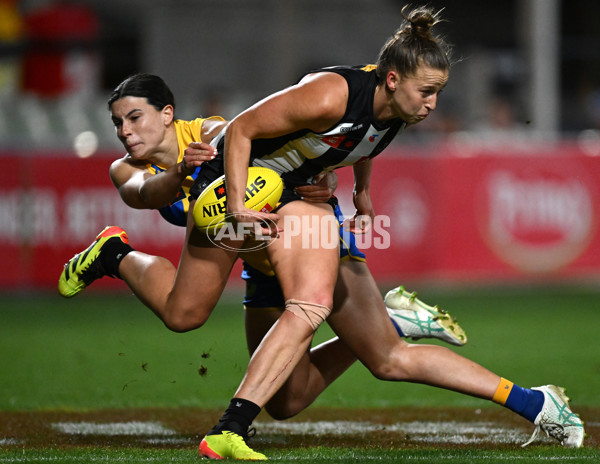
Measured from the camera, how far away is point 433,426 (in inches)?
213

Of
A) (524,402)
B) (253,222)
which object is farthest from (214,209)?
(524,402)

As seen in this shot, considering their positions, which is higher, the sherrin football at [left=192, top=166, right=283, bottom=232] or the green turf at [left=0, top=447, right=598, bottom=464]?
the sherrin football at [left=192, top=166, right=283, bottom=232]

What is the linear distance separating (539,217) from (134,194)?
8.47m

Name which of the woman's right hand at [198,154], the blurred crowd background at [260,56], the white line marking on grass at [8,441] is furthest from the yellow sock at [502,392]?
the blurred crowd background at [260,56]

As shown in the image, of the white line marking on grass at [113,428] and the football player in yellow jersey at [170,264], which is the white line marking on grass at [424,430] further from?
the white line marking on grass at [113,428]

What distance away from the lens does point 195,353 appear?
838 centimetres

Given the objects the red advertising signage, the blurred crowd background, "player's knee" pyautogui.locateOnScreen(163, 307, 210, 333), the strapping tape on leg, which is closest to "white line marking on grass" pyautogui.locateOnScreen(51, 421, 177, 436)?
"player's knee" pyautogui.locateOnScreen(163, 307, 210, 333)

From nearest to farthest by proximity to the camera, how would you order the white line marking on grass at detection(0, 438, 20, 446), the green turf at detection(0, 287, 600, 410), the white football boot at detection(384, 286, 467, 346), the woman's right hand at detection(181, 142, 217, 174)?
the woman's right hand at detection(181, 142, 217, 174) < the white line marking on grass at detection(0, 438, 20, 446) < the white football boot at detection(384, 286, 467, 346) < the green turf at detection(0, 287, 600, 410)

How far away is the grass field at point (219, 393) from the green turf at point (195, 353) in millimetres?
16

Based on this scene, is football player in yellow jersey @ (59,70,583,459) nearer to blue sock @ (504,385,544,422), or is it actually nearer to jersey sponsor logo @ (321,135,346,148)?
blue sock @ (504,385,544,422)

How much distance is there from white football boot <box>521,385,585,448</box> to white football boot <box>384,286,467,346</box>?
0.70 m

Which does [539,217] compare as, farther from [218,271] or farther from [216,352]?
[218,271]

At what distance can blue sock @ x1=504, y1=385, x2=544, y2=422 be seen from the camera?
4.72 meters

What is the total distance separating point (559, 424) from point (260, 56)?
17.9 metres
